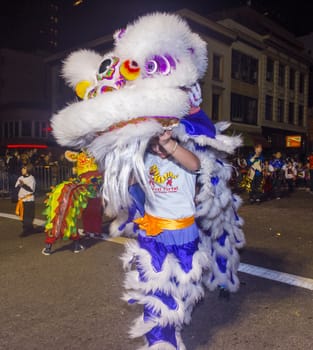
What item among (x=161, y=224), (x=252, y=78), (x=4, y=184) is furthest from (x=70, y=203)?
(x=252, y=78)

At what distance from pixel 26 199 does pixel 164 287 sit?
568cm

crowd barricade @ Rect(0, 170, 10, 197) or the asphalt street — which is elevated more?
crowd barricade @ Rect(0, 170, 10, 197)

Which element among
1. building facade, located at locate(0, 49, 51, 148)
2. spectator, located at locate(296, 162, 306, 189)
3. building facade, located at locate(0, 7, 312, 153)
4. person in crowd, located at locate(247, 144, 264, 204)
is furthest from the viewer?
building facade, located at locate(0, 49, 51, 148)

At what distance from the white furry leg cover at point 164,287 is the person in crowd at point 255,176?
374 inches

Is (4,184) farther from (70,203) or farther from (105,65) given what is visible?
(105,65)

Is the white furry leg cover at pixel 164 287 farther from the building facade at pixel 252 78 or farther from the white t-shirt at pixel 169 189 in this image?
the building facade at pixel 252 78

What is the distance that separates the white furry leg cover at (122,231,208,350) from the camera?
281 centimetres

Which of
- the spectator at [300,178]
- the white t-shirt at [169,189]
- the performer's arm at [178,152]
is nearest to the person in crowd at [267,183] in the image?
the spectator at [300,178]

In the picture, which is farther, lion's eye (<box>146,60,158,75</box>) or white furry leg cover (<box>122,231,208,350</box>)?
white furry leg cover (<box>122,231,208,350</box>)

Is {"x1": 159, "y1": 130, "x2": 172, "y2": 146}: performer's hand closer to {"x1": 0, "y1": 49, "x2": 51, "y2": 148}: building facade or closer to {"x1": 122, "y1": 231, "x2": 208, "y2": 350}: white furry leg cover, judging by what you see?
{"x1": 122, "y1": 231, "x2": 208, "y2": 350}: white furry leg cover

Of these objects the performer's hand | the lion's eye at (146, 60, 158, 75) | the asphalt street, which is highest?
the lion's eye at (146, 60, 158, 75)

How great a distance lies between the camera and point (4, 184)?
14.2 meters

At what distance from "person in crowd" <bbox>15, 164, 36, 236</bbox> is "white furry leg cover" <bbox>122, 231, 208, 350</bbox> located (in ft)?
17.2

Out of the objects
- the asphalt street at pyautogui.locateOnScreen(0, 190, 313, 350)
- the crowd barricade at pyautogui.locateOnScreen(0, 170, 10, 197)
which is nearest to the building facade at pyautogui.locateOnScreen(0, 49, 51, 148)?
the crowd barricade at pyautogui.locateOnScreen(0, 170, 10, 197)
